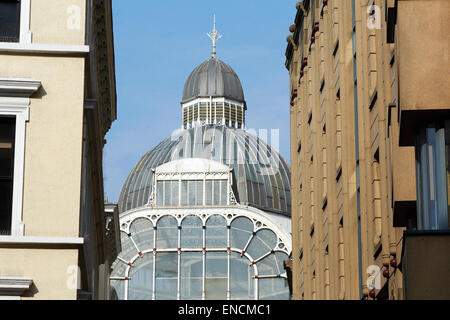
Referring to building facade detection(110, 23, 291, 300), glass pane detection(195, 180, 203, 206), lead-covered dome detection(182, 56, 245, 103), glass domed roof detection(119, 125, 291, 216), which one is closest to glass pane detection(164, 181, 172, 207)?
building facade detection(110, 23, 291, 300)

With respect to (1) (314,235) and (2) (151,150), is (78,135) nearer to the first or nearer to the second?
(1) (314,235)

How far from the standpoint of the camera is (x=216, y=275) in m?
72.3

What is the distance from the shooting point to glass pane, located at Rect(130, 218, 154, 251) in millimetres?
72688

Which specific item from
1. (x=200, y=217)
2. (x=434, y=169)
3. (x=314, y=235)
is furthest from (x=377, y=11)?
(x=200, y=217)

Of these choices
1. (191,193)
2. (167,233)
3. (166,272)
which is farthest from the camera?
(191,193)

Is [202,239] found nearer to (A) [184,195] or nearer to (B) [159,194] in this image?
(A) [184,195]

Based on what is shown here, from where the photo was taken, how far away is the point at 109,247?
2173 inches

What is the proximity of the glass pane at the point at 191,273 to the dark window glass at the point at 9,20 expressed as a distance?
47.4 m

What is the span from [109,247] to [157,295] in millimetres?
18065

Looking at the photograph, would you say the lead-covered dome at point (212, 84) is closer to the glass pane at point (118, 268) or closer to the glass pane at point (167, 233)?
the glass pane at point (167, 233)

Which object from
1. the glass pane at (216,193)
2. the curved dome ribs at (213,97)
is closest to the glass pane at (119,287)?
the glass pane at (216,193)

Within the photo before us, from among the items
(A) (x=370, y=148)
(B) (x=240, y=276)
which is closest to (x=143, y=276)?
(B) (x=240, y=276)

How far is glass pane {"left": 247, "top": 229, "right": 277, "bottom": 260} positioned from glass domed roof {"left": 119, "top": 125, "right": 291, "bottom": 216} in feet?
10.7

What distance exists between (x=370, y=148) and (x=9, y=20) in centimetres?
1122
